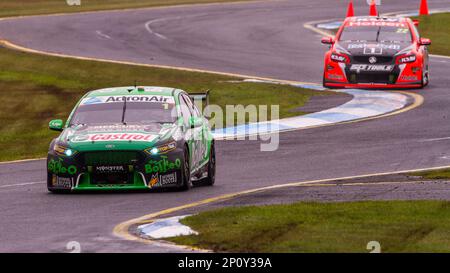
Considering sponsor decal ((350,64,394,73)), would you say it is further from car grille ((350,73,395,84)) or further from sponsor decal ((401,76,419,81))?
sponsor decal ((401,76,419,81))

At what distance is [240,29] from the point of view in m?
42.6

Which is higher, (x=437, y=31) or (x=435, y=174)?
(x=435, y=174)

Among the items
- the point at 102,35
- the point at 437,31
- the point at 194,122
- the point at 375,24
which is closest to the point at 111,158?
the point at 194,122

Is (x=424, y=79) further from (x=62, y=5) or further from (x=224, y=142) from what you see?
(x=62, y=5)

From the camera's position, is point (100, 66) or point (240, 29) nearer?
point (100, 66)

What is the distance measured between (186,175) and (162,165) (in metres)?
0.41

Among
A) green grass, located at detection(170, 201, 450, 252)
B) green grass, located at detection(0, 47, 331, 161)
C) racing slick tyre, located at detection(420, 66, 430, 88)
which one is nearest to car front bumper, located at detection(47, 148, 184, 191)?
green grass, located at detection(170, 201, 450, 252)

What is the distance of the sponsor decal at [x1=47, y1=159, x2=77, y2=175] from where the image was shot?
15.7 m

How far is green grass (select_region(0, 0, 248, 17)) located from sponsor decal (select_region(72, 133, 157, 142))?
32989 millimetres

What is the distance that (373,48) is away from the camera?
28.5m

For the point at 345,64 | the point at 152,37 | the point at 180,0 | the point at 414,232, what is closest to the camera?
the point at 414,232
